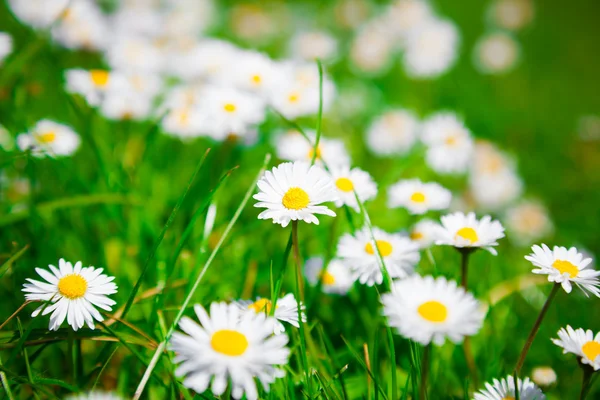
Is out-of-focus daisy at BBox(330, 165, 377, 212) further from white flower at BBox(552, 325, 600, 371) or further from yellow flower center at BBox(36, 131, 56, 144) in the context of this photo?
yellow flower center at BBox(36, 131, 56, 144)

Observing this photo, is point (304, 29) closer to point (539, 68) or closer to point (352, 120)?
point (352, 120)

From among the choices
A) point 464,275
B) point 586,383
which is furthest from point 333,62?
point 586,383

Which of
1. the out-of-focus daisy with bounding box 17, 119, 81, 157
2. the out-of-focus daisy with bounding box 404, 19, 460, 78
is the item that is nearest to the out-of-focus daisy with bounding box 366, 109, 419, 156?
the out-of-focus daisy with bounding box 404, 19, 460, 78

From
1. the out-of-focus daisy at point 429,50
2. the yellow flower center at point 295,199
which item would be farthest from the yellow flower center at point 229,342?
the out-of-focus daisy at point 429,50

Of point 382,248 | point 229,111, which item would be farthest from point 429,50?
point 382,248

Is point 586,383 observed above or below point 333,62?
below

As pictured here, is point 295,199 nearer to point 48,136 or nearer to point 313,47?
point 48,136

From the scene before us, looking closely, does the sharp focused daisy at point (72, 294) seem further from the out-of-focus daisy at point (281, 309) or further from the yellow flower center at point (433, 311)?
the yellow flower center at point (433, 311)
